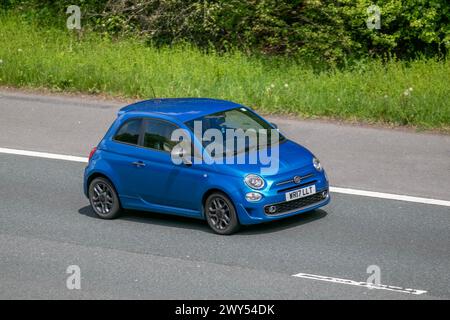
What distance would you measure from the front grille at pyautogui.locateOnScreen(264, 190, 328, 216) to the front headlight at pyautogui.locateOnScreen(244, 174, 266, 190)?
294 millimetres

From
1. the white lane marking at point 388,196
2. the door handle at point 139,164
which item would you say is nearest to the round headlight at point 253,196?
the door handle at point 139,164

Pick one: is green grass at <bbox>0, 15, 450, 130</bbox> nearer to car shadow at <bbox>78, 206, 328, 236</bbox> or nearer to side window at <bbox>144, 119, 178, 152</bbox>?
car shadow at <bbox>78, 206, 328, 236</bbox>

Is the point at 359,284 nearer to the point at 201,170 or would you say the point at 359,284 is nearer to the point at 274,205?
the point at 274,205

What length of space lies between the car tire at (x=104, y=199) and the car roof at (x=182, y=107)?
3.48 ft

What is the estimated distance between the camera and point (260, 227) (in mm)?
15195

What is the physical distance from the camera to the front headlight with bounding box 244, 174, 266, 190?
571 inches

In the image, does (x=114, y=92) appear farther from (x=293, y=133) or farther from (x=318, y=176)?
(x=318, y=176)

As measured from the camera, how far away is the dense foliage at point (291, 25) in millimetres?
23250

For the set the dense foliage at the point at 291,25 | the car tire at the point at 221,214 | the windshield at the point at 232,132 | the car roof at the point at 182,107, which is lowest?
the car tire at the point at 221,214

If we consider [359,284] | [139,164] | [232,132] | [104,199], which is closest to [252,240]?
[232,132]

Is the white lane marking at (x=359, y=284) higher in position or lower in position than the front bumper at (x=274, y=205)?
lower

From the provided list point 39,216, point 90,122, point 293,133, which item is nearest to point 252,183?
point 39,216

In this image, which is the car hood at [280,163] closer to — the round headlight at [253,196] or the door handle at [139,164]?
the round headlight at [253,196]

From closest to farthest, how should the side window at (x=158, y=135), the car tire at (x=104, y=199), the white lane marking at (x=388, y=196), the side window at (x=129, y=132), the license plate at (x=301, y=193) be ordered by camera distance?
the license plate at (x=301, y=193) → the side window at (x=158, y=135) → the side window at (x=129, y=132) → the car tire at (x=104, y=199) → the white lane marking at (x=388, y=196)
